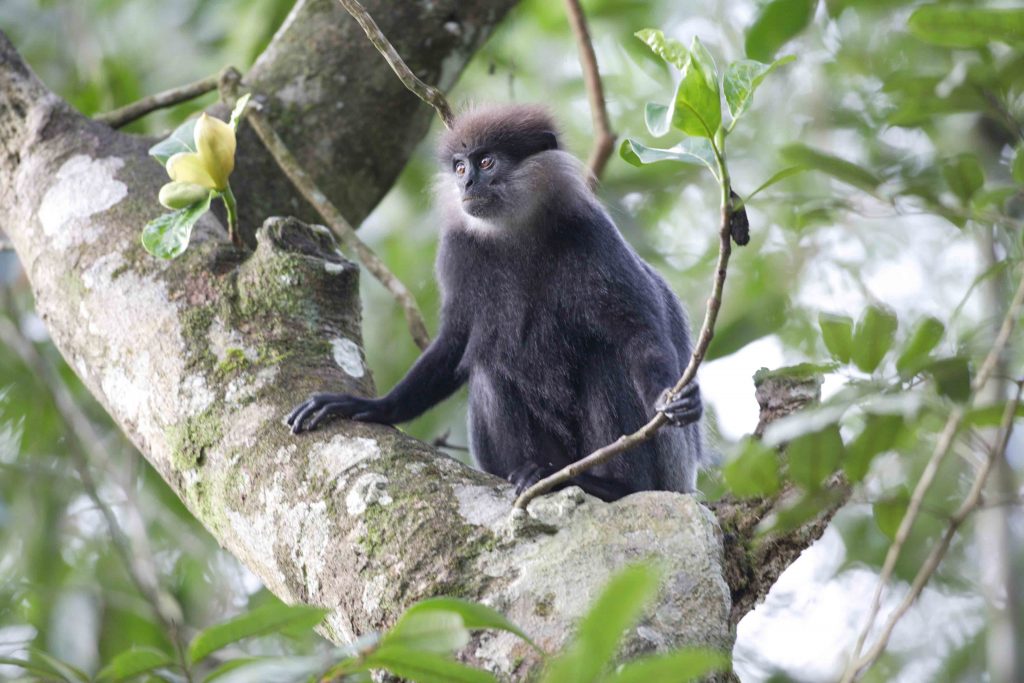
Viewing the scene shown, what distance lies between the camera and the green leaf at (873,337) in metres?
1.65

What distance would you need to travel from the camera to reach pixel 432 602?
140cm

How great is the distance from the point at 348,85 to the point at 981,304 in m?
2.53

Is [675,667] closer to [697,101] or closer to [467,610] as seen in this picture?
[467,610]

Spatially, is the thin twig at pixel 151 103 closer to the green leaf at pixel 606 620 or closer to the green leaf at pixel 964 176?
the green leaf at pixel 964 176

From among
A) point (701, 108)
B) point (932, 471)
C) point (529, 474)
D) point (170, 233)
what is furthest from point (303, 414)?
point (932, 471)

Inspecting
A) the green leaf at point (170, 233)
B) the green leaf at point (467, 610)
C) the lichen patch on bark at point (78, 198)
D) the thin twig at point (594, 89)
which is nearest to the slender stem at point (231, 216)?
the green leaf at point (170, 233)

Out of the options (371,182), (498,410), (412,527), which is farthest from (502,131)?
(412,527)

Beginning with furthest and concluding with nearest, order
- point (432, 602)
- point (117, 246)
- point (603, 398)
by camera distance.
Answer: point (603, 398), point (117, 246), point (432, 602)

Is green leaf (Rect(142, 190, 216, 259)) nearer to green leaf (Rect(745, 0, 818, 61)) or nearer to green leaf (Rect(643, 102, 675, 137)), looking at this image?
green leaf (Rect(643, 102, 675, 137))

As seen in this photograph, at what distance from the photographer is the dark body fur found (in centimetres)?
390

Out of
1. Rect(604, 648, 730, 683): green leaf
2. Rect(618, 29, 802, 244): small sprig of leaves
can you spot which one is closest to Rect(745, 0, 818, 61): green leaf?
Rect(618, 29, 802, 244): small sprig of leaves

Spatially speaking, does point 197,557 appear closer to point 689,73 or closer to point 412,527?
point 412,527

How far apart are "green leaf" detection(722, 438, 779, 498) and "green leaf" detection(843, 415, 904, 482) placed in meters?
0.11

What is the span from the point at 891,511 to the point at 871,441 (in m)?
0.27
